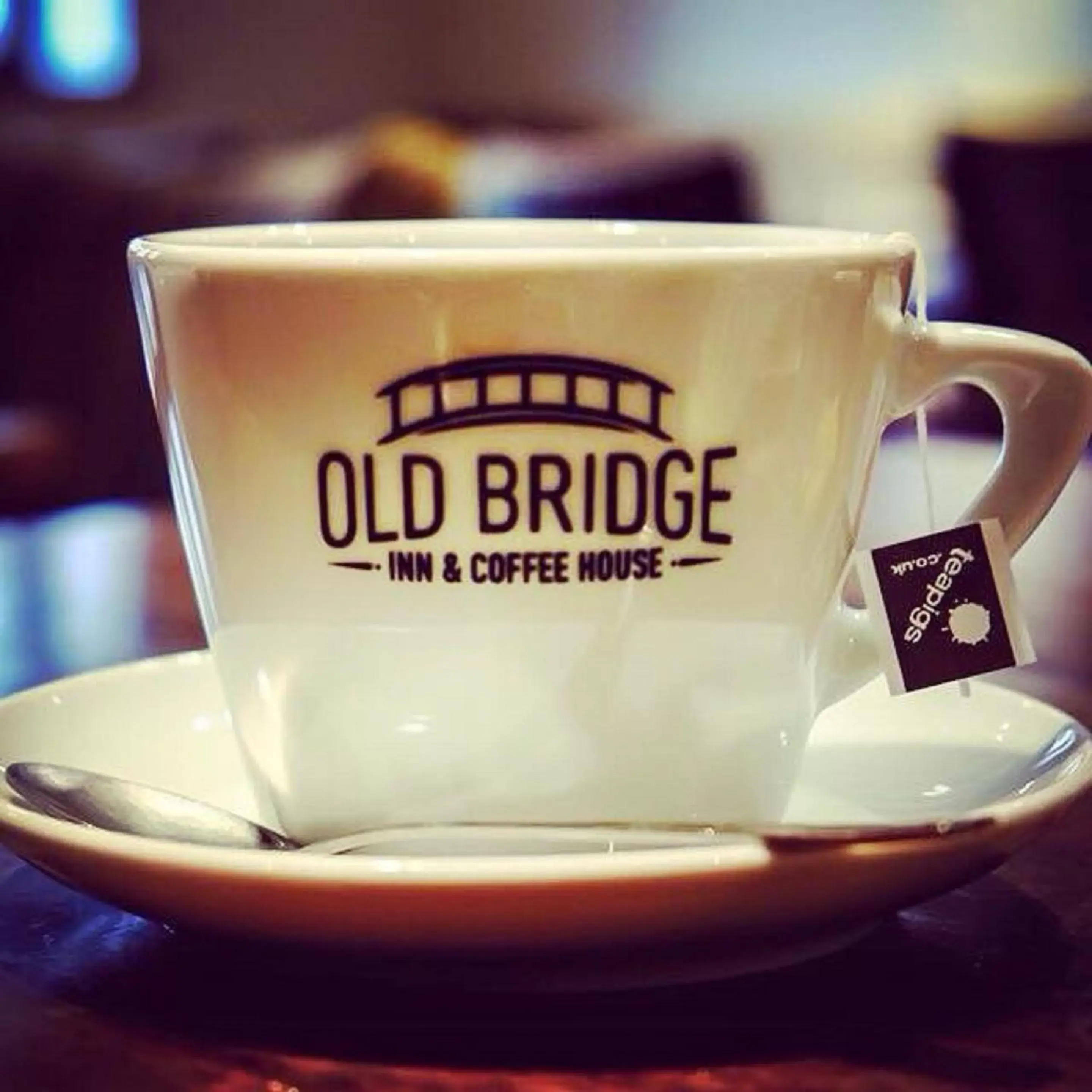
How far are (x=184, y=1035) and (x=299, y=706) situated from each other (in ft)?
0.41

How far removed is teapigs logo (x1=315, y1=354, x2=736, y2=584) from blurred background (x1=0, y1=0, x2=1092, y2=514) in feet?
5.47

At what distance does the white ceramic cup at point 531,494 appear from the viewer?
1.32ft

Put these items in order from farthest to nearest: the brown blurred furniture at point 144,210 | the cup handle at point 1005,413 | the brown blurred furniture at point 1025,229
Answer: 1. the brown blurred furniture at point 1025,229
2. the brown blurred furniture at point 144,210
3. the cup handle at point 1005,413

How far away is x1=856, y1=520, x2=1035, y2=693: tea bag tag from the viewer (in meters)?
0.48

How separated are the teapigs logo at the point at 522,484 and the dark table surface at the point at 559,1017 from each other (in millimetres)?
103

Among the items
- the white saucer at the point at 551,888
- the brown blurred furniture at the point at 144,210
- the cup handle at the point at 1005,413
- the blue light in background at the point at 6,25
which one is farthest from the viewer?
the blue light in background at the point at 6,25

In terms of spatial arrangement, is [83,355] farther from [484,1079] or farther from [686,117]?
[484,1079]

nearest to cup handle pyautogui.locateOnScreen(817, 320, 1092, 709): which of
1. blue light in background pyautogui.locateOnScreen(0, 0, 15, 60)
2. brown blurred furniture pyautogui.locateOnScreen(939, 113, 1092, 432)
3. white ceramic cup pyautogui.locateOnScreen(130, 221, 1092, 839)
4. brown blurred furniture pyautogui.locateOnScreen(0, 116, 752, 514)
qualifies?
white ceramic cup pyautogui.locateOnScreen(130, 221, 1092, 839)

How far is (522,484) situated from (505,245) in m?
0.20

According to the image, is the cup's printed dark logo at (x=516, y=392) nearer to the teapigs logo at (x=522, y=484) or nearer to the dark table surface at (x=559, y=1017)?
the teapigs logo at (x=522, y=484)

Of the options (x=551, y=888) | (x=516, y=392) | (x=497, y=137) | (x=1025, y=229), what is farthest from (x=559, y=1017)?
(x=497, y=137)

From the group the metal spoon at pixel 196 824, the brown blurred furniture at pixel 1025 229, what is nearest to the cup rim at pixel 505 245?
the metal spoon at pixel 196 824

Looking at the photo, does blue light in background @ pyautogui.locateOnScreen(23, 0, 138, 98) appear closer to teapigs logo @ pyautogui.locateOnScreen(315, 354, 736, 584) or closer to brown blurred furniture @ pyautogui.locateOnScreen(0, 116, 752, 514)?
brown blurred furniture @ pyautogui.locateOnScreen(0, 116, 752, 514)

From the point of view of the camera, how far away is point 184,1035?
13.6 inches
